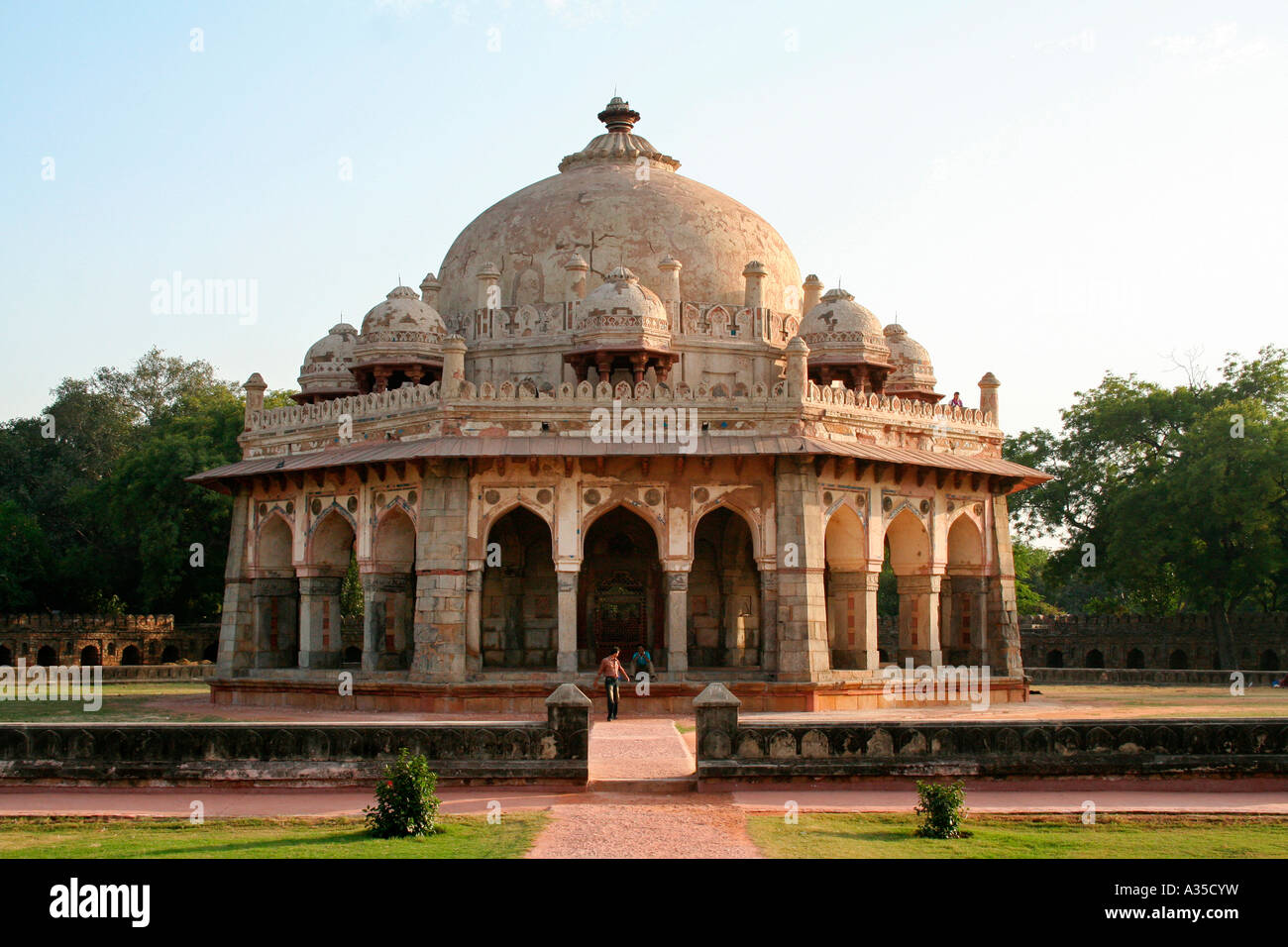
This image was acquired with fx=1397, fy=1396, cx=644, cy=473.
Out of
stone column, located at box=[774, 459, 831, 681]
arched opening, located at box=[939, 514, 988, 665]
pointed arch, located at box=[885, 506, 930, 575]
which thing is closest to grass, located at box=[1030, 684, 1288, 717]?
arched opening, located at box=[939, 514, 988, 665]

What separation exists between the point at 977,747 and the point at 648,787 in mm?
3609

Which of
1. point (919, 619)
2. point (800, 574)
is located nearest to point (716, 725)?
point (800, 574)

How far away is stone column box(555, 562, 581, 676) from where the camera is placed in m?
24.1

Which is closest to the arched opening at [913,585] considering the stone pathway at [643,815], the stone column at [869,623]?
the stone column at [869,623]

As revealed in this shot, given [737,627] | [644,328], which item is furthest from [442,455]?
[737,627]

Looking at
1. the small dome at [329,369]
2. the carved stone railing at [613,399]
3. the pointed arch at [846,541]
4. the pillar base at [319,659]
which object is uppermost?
the small dome at [329,369]

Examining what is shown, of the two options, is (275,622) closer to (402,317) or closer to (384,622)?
(384,622)

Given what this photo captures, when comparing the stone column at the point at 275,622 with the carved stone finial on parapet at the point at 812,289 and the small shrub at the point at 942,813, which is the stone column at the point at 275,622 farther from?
the small shrub at the point at 942,813

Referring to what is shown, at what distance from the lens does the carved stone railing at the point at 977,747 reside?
49.0 feet

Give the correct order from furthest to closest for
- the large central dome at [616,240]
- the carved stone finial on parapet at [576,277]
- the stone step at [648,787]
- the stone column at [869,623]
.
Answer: the large central dome at [616,240]
the carved stone finial on parapet at [576,277]
the stone column at [869,623]
the stone step at [648,787]

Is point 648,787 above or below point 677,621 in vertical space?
below

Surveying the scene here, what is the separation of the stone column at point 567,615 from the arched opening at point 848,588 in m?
4.73

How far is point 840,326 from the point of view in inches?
1096
